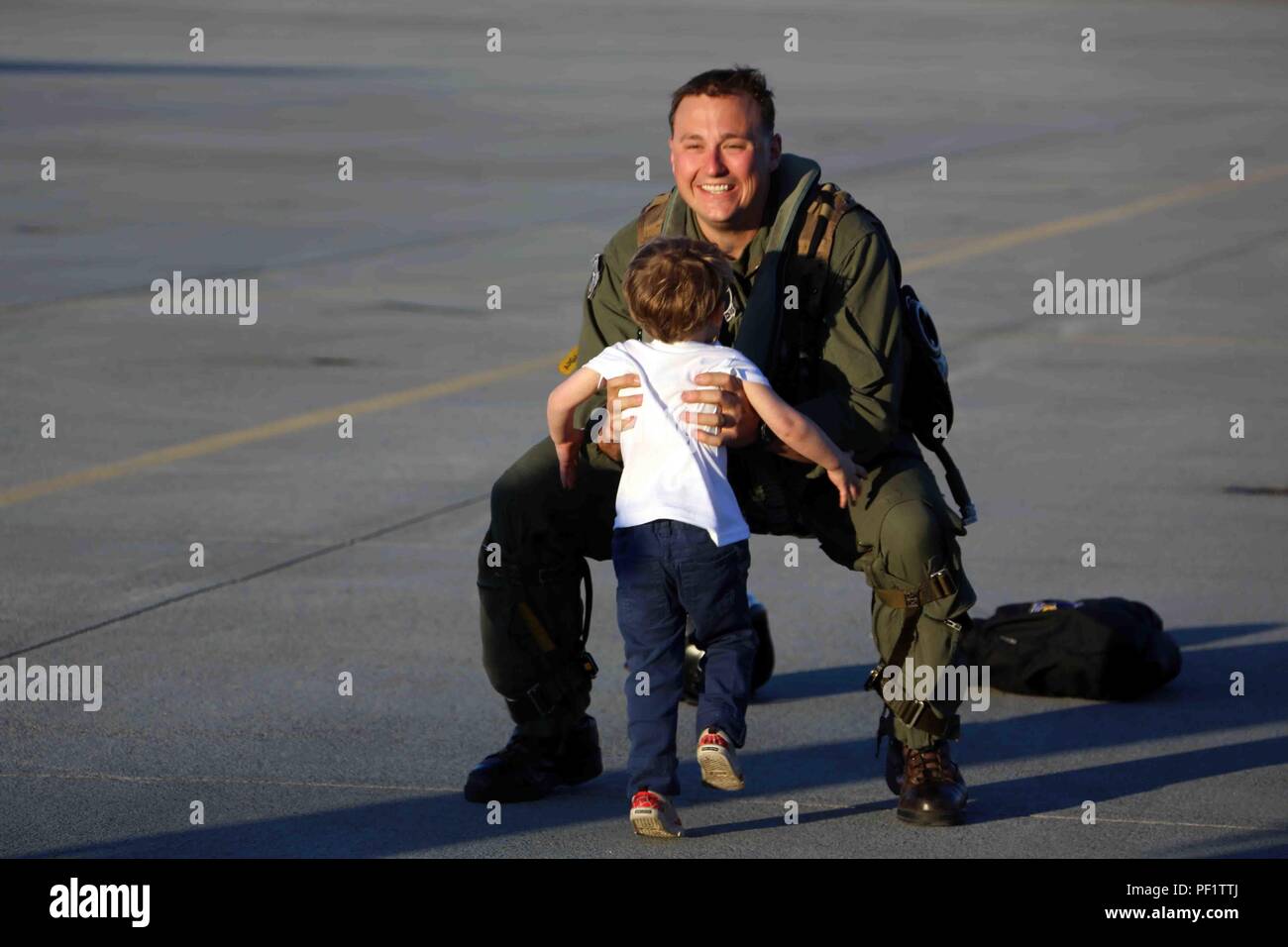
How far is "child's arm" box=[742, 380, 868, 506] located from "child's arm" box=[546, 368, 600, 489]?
39cm

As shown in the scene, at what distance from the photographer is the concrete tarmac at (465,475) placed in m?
5.35

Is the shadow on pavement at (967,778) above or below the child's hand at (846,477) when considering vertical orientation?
below

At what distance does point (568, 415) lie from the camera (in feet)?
16.7

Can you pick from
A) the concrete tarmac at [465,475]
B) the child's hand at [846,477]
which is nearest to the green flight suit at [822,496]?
the child's hand at [846,477]

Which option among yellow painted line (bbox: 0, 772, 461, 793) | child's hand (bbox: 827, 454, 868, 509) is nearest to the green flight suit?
child's hand (bbox: 827, 454, 868, 509)

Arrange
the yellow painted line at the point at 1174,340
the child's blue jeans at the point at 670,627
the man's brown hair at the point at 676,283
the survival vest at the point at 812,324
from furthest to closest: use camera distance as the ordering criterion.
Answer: the yellow painted line at the point at 1174,340, the survival vest at the point at 812,324, the child's blue jeans at the point at 670,627, the man's brown hair at the point at 676,283

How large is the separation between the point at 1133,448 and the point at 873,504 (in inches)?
202

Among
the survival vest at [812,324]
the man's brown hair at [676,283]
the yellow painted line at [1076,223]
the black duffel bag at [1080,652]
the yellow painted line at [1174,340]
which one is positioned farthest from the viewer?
the yellow painted line at [1076,223]

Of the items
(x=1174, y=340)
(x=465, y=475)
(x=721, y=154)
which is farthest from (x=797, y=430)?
(x=1174, y=340)

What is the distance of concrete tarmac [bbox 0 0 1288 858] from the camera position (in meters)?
5.35

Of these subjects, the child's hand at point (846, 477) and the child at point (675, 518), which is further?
the child's hand at point (846, 477)

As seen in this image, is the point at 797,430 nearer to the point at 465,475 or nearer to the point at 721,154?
the point at 721,154

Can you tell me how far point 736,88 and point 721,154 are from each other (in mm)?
181

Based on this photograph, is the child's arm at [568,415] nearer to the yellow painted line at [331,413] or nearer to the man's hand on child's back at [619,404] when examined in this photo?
the man's hand on child's back at [619,404]
